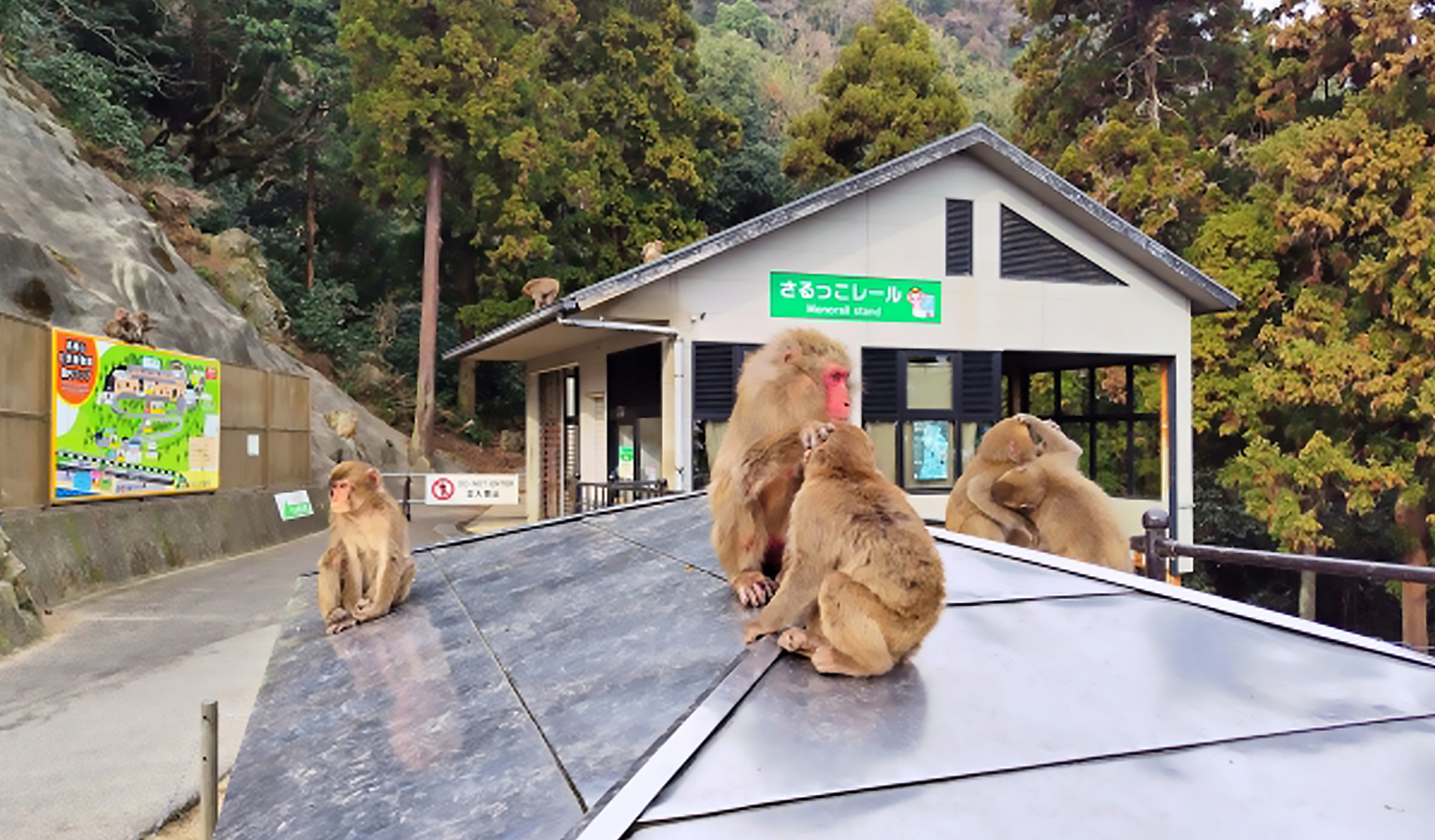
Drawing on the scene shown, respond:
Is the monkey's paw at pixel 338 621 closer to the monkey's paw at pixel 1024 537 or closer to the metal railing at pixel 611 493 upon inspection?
the monkey's paw at pixel 1024 537

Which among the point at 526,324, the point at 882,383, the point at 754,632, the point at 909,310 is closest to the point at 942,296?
the point at 909,310

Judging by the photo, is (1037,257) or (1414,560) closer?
(1037,257)

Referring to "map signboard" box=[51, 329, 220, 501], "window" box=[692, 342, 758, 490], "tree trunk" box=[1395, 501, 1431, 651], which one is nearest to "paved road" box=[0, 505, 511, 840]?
"map signboard" box=[51, 329, 220, 501]

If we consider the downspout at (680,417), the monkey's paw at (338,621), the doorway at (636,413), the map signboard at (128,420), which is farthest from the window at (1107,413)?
the monkey's paw at (338,621)

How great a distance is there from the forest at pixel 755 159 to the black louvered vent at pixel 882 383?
8.21 metres

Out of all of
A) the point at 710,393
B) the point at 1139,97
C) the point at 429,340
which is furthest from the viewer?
the point at 429,340

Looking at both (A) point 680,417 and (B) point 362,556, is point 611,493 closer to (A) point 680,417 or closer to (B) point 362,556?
(A) point 680,417

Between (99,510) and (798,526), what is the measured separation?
34.3 feet

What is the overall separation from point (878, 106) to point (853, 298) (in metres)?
14.7

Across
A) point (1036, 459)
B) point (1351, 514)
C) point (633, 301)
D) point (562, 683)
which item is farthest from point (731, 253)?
point (1351, 514)

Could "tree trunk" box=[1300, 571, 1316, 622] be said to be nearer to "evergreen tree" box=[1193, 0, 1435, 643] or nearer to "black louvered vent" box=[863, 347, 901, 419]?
"evergreen tree" box=[1193, 0, 1435, 643]

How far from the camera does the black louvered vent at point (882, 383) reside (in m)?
12.4

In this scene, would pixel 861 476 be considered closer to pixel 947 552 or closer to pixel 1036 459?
pixel 947 552

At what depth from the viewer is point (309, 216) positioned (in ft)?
95.0
